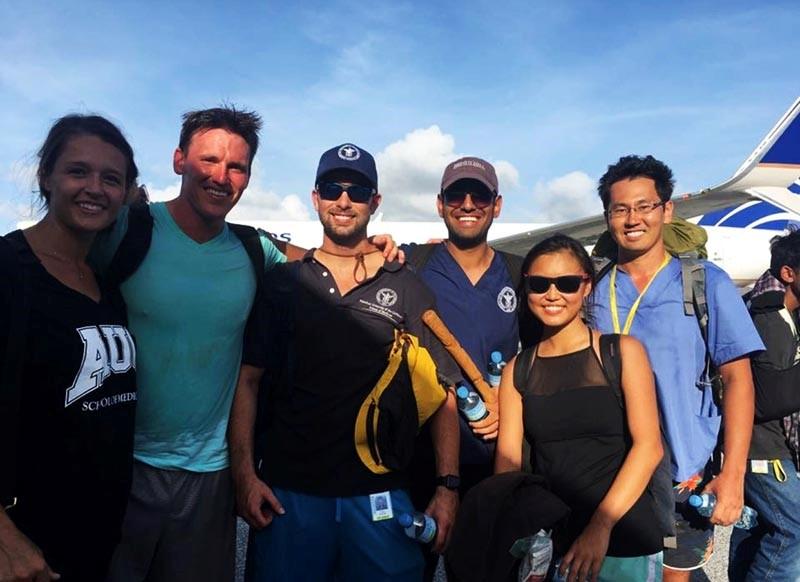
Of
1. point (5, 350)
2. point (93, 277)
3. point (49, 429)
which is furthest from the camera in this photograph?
point (93, 277)

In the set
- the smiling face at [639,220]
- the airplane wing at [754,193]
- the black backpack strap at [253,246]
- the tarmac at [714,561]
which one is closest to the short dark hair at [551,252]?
the smiling face at [639,220]

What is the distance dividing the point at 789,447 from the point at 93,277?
3668 mm

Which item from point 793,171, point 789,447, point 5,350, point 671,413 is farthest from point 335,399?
point 793,171

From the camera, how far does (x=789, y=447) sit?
3.10m

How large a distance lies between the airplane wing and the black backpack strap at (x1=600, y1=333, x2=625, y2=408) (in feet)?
18.7

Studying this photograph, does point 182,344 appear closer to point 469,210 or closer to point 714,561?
point 469,210

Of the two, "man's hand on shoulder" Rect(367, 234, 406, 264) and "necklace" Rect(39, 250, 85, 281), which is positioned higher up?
"man's hand on shoulder" Rect(367, 234, 406, 264)

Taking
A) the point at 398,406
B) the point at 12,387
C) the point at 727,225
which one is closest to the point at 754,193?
the point at 398,406

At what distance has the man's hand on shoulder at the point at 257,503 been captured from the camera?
2383 mm

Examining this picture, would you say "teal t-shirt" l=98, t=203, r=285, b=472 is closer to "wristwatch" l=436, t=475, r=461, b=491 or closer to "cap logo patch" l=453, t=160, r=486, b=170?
"wristwatch" l=436, t=475, r=461, b=491

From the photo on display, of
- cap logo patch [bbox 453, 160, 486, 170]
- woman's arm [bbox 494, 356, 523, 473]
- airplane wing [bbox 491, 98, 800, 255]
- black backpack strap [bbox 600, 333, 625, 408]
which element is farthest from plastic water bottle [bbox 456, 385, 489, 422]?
airplane wing [bbox 491, 98, 800, 255]

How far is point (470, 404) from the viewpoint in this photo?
2.65 metres

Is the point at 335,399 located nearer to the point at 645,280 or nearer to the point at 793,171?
the point at 645,280

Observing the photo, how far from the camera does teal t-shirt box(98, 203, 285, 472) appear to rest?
2395 mm
